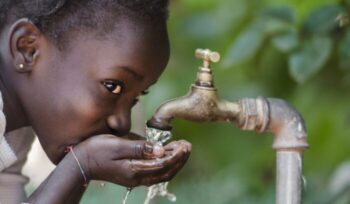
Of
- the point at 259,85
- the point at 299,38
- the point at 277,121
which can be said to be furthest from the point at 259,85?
the point at 277,121

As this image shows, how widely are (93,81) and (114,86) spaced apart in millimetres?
33

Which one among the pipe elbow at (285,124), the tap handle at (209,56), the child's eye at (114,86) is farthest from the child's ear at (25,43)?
the pipe elbow at (285,124)

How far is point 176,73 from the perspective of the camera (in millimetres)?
2891

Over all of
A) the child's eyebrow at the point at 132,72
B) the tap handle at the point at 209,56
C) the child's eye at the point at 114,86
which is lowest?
the child's eye at the point at 114,86

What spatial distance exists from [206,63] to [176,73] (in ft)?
2.98

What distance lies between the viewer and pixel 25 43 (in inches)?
79.8

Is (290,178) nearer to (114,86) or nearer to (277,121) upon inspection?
(277,121)

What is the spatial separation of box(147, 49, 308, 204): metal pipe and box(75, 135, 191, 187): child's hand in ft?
0.31

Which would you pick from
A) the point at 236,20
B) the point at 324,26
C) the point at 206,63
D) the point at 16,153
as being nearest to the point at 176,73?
the point at 236,20

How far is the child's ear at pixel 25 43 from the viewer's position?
2.03 m

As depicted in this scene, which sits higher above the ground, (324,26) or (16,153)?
(324,26)

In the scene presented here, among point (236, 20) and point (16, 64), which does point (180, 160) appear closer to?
point (16, 64)

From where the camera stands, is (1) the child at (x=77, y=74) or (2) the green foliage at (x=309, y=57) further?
(2) the green foliage at (x=309, y=57)

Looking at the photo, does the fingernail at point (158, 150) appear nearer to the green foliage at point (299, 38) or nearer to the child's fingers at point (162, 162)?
the child's fingers at point (162, 162)
